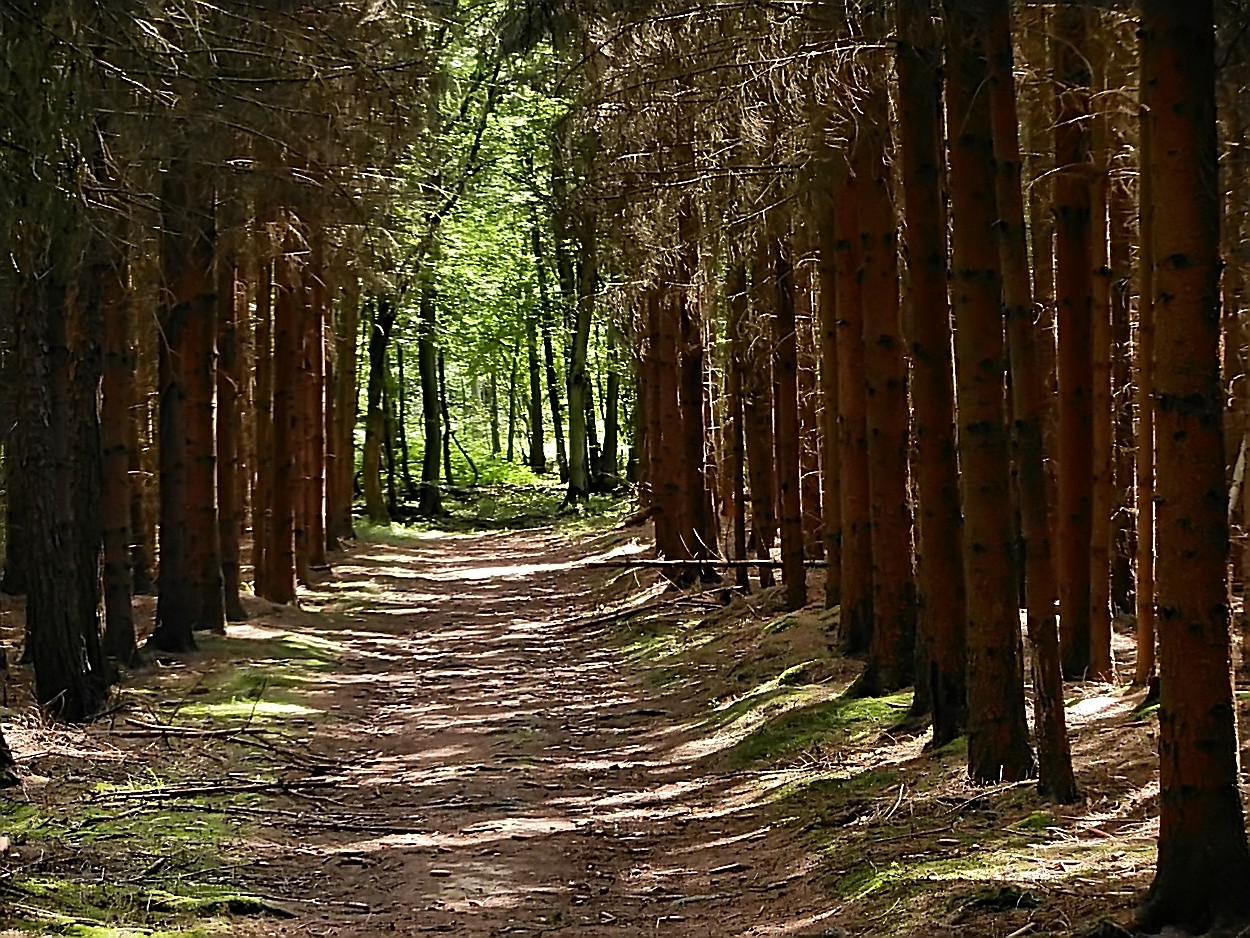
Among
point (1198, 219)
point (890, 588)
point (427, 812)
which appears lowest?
point (427, 812)

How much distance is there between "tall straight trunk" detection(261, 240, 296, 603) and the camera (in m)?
19.6

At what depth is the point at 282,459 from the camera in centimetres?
1969

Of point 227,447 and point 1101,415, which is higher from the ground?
point 227,447

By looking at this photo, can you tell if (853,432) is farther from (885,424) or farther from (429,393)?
(429,393)

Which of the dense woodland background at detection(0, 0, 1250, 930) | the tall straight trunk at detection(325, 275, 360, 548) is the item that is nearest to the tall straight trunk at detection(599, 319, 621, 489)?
the tall straight trunk at detection(325, 275, 360, 548)

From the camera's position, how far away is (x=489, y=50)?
890 centimetres

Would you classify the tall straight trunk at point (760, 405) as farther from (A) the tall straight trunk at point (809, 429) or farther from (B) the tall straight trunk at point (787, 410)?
(A) the tall straight trunk at point (809, 429)

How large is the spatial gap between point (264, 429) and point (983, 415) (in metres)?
14.3

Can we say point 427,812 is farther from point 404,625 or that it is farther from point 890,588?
→ point 404,625

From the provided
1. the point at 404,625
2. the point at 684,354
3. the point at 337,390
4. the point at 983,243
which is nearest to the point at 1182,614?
the point at 983,243

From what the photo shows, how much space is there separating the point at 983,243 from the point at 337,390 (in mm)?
24548

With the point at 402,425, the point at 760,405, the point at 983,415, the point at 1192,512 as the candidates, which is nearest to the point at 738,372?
the point at 760,405

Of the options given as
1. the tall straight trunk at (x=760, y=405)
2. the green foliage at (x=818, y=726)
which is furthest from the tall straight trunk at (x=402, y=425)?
the green foliage at (x=818, y=726)

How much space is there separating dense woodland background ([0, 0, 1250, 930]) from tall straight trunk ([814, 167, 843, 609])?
7 cm
